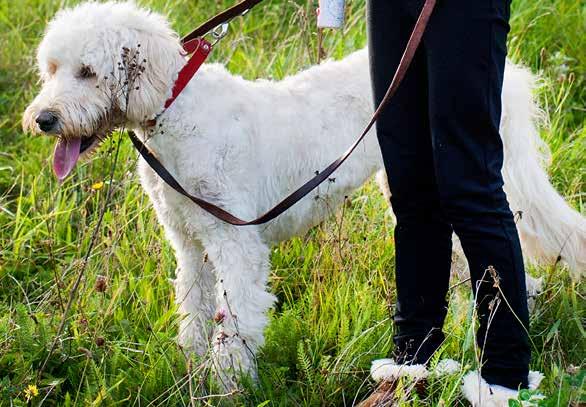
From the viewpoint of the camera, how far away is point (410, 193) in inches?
123

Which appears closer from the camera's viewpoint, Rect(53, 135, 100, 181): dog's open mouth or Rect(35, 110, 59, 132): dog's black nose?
Rect(35, 110, 59, 132): dog's black nose

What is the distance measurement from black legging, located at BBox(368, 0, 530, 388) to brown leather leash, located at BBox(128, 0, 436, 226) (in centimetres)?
7

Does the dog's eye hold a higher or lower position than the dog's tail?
higher

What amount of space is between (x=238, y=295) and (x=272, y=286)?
0.64 metres

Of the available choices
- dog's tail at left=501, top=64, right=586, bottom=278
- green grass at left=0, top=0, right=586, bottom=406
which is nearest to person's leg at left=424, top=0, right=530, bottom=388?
green grass at left=0, top=0, right=586, bottom=406

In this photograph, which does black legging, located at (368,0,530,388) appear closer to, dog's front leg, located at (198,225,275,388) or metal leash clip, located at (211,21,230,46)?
dog's front leg, located at (198,225,275,388)

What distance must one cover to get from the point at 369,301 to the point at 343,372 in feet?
1.47

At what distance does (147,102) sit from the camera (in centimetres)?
344

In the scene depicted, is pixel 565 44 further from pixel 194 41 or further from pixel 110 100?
pixel 110 100

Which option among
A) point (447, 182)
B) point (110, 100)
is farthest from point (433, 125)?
point (110, 100)

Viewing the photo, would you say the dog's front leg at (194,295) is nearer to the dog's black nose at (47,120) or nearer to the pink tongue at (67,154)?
the pink tongue at (67,154)

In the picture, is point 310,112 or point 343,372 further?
point 310,112

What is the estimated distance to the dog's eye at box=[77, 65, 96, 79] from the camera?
3430 millimetres

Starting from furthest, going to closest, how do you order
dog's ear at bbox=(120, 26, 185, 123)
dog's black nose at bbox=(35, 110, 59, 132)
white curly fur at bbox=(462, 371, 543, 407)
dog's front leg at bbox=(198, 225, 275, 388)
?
dog's front leg at bbox=(198, 225, 275, 388), dog's ear at bbox=(120, 26, 185, 123), dog's black nose at bbox=(35, 110, 59, 132), white curly fur at bbox=(462, 371, 543, 407)
